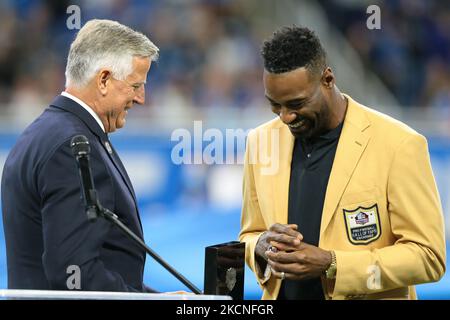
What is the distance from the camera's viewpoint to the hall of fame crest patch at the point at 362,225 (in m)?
2.32

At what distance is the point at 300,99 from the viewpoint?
2369mm

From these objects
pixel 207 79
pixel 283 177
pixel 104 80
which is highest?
pixel 207 79

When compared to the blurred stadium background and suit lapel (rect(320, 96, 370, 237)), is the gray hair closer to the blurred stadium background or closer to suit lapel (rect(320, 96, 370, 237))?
suit lapel (rect(320, 96, 370, 237))

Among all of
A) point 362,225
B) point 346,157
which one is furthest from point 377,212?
point 346,157

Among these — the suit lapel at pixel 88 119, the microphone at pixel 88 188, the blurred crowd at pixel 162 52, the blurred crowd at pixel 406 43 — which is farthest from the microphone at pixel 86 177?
the blurred crowd at pixel 406 43

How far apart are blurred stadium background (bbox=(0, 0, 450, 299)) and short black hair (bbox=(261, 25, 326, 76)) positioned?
243 cm

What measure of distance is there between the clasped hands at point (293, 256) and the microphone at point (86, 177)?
59 cm

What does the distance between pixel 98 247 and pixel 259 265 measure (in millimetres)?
602

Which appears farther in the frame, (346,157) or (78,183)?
(346,157)

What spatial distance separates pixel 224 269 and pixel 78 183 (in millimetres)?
430

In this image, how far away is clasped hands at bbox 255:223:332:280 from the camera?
7.39 feet

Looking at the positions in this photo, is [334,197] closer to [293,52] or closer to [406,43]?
[293,52]

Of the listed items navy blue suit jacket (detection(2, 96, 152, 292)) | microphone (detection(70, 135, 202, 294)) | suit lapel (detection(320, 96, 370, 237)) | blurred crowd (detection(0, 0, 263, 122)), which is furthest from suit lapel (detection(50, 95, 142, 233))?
blurred crowd (detection(0, 0, 263, 122))
